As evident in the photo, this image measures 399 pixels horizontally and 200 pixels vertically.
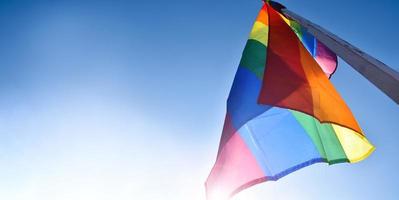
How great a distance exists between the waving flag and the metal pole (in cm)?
71

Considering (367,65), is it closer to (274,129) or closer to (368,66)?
(368,66)

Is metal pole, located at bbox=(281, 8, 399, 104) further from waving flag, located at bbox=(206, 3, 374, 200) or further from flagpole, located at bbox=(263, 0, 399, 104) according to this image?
waving flag, located at bbox=(206, 3, 374, 200)

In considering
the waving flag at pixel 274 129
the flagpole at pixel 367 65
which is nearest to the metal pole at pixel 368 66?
the flagpole at pixel 367 65

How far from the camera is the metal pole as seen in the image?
2651 millimetres

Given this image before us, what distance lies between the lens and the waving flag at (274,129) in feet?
13.9

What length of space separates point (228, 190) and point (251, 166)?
503 mm

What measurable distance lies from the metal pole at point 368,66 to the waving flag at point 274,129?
71 cm

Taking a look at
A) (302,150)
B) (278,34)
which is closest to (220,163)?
(302,150)

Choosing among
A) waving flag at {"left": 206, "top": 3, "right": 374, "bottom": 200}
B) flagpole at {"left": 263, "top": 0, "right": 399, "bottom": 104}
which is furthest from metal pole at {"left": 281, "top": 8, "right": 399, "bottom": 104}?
waving flag at {"left": 206, "top": 3, "right": 374, "bottom": 200}

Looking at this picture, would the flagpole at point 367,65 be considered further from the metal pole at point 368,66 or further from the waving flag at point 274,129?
the waving flag at point 274,129

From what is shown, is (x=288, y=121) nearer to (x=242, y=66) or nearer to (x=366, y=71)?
(x=242, y=66)

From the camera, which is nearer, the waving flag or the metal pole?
the metal pole

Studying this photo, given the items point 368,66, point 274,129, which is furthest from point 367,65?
point 274,129

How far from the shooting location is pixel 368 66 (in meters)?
2.88
